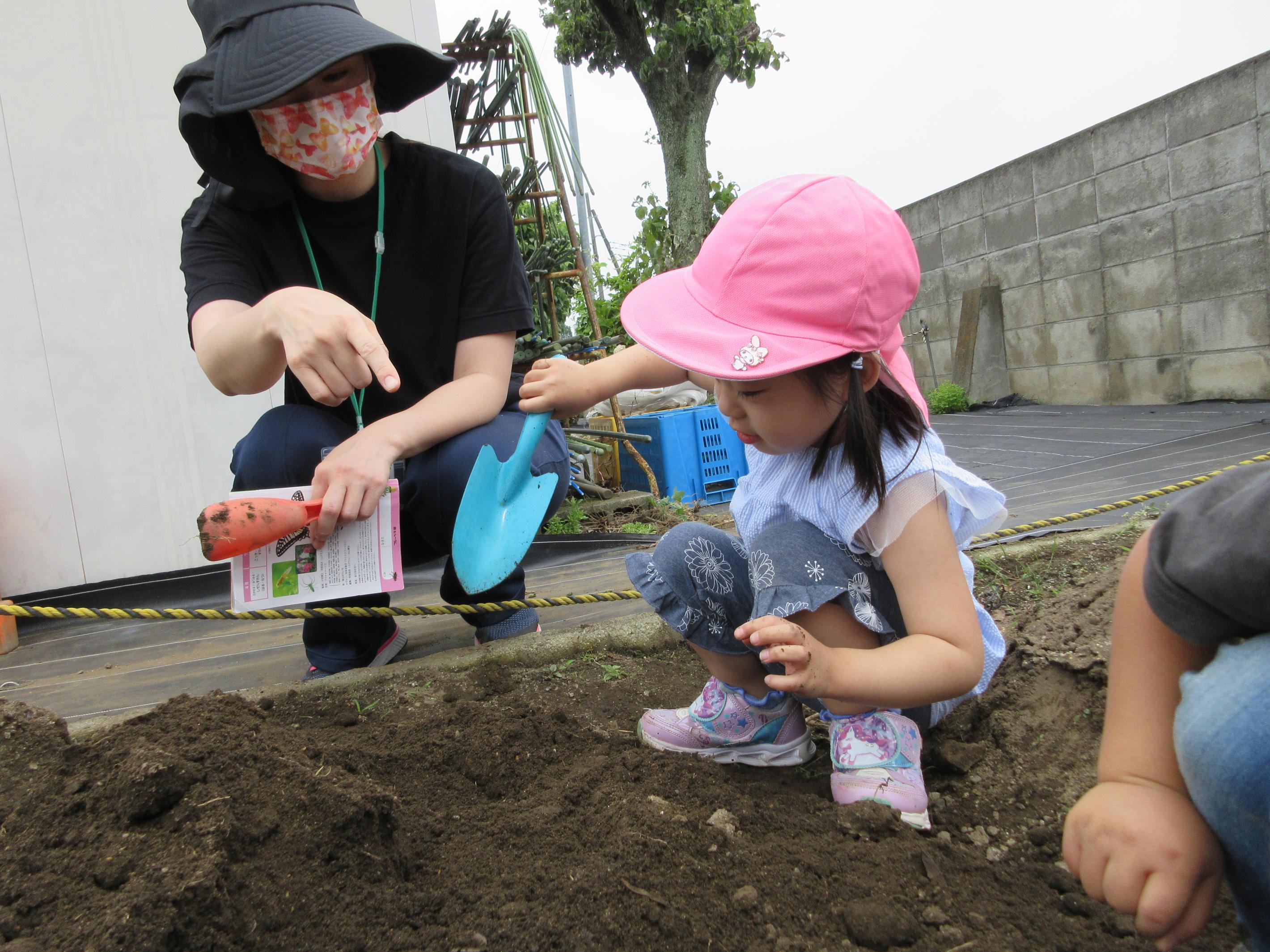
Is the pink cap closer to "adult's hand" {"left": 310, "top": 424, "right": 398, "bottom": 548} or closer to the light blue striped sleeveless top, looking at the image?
the light blue striped sleeveless top

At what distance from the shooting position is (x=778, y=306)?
0.96m

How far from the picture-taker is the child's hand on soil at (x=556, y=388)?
4.28 ft

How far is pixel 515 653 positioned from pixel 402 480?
15.9 inches

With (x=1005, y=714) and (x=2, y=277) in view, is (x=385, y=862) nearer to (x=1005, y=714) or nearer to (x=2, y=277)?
(x=1005, y=714)

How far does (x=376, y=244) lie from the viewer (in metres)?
1.65

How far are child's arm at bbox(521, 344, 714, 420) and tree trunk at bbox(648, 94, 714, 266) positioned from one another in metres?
5.30

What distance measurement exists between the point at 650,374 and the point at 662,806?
24.9 inches

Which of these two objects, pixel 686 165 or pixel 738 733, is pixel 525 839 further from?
pixel 686 165

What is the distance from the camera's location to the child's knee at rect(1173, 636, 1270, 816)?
58 cm

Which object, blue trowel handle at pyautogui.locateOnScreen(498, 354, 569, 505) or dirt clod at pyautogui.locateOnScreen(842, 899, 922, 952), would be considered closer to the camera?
dirt clod at pyautogui.locateOnScreen(842, 899, 922, 952)

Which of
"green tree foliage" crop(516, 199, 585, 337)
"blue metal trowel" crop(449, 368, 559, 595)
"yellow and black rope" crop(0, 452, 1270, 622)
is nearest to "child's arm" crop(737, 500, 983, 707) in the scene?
"yellow and black rope" crop(0, 452, 1270, 622)

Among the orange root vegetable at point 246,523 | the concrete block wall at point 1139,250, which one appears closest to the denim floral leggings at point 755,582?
the orange root vegetable at point 246,523

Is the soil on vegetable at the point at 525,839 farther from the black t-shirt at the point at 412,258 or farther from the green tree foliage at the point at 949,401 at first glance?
the green tree foliage at the point at 949,401

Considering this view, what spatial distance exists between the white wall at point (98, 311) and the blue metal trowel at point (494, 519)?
1622 millimetres
